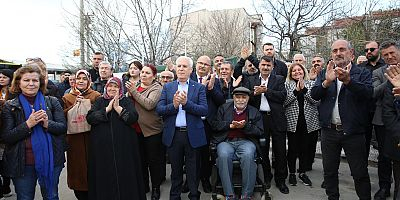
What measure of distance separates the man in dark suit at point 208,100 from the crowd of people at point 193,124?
17mm

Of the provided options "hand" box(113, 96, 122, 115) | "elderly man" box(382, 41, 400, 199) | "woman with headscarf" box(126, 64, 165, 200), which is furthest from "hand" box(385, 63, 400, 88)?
"hand" box(113, 96, 122, 115)

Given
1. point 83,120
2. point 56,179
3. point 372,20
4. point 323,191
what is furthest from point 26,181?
point 372,20

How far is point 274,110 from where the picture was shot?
15.6 feet

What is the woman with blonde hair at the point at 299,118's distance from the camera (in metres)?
4.98

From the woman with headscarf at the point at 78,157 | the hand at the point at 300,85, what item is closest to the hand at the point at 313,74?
the hand at the point at 300,85

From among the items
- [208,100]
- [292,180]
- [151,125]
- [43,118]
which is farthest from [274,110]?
[43,118]

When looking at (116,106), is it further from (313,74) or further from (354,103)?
(313,74)

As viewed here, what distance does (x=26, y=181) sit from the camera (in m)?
3.33

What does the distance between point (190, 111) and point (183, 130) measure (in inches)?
11.6

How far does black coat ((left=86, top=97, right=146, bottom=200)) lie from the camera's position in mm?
3723

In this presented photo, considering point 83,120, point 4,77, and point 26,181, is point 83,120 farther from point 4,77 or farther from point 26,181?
point 4,77

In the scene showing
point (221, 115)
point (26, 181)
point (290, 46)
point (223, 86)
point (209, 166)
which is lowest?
point (209, 166)

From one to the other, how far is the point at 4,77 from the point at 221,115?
3245 mm

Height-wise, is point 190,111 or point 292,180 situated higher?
point 190,111
